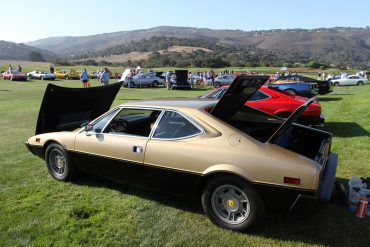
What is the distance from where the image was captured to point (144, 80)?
1385 inches

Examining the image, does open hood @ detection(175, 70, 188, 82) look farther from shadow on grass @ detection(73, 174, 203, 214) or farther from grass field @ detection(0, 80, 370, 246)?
shadow on grass @ detection(73, 174, 203, 214)

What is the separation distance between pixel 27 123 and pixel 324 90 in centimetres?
1515

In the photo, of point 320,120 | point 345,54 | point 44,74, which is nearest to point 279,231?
point 320,120

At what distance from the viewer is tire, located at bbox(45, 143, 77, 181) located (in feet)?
18.7

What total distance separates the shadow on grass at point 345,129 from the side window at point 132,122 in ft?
18.5

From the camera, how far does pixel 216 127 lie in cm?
433

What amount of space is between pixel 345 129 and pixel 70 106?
722 cm

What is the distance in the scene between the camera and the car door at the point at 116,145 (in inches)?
191

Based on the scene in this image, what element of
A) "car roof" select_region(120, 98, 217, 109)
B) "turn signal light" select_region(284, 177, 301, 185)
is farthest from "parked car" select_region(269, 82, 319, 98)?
"turn signal light" select_region(284, 177, 301, 185)

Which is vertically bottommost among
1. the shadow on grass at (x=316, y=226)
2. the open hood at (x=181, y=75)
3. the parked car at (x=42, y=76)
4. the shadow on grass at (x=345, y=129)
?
the parked car at (x=42, y=76)

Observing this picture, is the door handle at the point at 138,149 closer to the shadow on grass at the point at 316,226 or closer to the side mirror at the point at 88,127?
the shadow on grass at the point at 316,226

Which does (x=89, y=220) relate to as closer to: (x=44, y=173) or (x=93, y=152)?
(x=93, y=152)

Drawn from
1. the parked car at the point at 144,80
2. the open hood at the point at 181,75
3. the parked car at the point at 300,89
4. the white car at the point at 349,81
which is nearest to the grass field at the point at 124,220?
the parked car at the point at 300,89

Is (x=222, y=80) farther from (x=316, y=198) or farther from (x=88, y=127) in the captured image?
(x=316, y=198)
